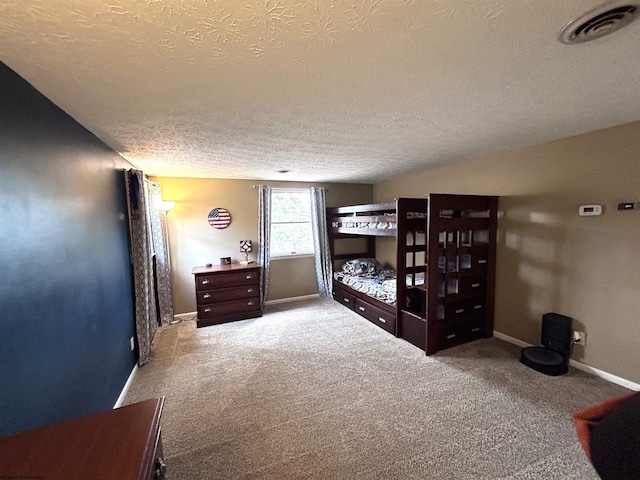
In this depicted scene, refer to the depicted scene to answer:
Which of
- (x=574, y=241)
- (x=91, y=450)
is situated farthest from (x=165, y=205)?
(x=574, y=241)

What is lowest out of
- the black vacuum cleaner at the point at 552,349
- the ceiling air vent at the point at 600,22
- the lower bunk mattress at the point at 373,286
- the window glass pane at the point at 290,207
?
the black vacuum cleaner at the point at 552,349

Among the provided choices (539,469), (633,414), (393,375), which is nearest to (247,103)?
(633,414)

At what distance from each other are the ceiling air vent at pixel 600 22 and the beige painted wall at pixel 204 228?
13.4 ft

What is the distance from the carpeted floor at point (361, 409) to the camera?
1623 mm

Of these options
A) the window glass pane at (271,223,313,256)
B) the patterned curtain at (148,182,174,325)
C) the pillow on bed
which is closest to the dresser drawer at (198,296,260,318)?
the patterned curtain at (148,182,174,325)

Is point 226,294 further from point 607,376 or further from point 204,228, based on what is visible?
point 607,376

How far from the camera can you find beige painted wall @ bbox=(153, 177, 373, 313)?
4180 millimetres

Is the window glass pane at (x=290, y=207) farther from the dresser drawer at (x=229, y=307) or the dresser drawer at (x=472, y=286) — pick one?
the dresser drawer at (x=472, y=286)

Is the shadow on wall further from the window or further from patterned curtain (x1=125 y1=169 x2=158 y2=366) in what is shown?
→ patterned curtain (x1=125 y1=169 x2=158 y2=366)

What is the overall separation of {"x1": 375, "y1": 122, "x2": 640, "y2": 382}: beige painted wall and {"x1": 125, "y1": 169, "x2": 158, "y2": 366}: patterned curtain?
401cm

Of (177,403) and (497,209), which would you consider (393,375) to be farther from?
(497,209)

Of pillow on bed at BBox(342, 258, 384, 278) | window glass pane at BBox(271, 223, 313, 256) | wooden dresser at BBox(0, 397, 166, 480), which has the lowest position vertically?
pillow on bed at BBox(342, 258, 384, 278)

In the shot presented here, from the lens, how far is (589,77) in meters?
1.40

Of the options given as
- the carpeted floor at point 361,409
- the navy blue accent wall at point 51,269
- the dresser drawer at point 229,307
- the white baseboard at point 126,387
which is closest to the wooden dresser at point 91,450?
the navy blue accent wall at point 51,269
